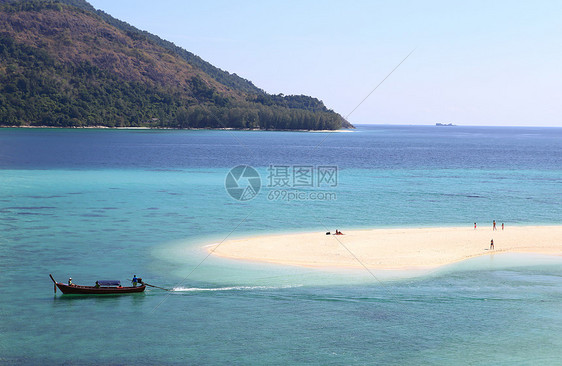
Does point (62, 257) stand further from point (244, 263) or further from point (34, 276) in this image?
point (244, 263)

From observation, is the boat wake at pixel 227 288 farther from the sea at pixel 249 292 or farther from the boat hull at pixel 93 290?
the boat hull at pixel 93 290

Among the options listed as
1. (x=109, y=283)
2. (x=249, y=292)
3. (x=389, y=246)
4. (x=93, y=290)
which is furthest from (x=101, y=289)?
(x=389, y=246)

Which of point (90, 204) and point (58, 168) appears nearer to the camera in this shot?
point (90, 204)

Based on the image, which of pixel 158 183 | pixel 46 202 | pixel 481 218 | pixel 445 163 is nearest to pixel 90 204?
pixel 46 202

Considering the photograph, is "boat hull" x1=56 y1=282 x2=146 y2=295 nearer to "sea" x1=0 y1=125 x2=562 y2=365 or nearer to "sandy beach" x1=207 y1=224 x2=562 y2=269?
"sea" x1=0 y1=125 x2=562 y2=365

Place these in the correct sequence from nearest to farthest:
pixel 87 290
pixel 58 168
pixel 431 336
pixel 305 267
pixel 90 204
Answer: pixel 431 336, pixel 87 290, pixel 305 267, pixel 90 204, pixel 58 168

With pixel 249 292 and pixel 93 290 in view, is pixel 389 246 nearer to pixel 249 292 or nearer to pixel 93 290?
pixel 249 292

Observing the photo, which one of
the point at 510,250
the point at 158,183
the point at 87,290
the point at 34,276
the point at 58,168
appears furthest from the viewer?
the point at 58,168
